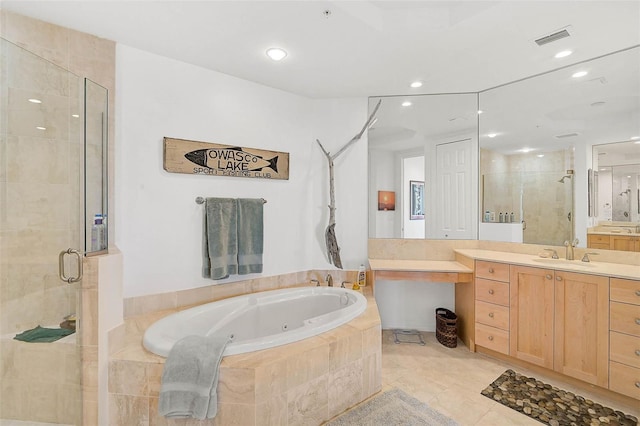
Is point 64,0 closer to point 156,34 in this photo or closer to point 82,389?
point 156,34

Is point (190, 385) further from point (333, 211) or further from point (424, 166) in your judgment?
point (424, 166)

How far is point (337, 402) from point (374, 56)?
2.48m

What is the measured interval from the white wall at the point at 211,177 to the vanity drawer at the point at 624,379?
2016 millimetres

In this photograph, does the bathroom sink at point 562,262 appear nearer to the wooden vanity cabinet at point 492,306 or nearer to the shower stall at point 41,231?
the wooden vanity cabinet at point 492,306

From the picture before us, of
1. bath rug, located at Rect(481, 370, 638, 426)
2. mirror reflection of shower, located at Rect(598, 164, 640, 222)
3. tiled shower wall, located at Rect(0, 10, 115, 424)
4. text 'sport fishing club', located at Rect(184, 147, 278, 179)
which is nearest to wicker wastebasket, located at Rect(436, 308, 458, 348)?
bath rug, located at Rect(481, 370, 638, 426)

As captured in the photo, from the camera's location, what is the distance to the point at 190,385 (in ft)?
4.46

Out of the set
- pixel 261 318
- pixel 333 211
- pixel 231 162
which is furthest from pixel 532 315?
pixel 231 162

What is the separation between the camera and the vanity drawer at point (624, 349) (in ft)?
5.82

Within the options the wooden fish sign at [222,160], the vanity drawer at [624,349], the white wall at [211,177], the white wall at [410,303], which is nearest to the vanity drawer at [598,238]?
the vanity drawer at [624,349]

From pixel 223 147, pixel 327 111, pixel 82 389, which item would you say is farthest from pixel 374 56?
pixel 82 389

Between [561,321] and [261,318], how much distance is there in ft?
7.70

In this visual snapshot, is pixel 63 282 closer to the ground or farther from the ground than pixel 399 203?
closer to the ground

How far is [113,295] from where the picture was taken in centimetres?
163

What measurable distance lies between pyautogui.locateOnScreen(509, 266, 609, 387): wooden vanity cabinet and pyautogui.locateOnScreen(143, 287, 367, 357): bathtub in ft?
4.36
